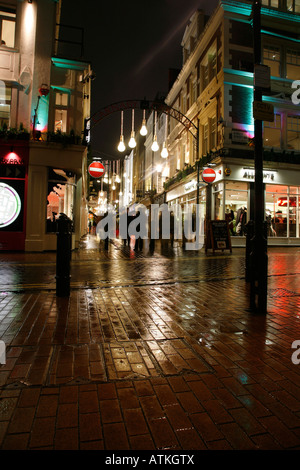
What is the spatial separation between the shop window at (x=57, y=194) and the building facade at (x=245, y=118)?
728 cm

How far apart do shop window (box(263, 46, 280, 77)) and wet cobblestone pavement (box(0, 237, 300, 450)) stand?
63.8 feet

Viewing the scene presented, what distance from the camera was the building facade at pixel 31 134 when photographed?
1293 centimetres

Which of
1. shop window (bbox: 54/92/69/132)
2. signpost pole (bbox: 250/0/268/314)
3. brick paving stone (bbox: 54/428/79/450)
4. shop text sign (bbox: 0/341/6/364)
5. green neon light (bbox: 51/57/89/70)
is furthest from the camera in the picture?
shop window (bbox: 54/92/69/132)

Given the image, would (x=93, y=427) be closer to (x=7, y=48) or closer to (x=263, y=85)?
(x=263, y=85)

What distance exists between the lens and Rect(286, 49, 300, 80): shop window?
19.9 metres

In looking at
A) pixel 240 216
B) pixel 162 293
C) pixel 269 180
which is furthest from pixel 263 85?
pixel 269 180

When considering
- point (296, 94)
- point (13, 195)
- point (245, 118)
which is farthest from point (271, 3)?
point (13, 195)

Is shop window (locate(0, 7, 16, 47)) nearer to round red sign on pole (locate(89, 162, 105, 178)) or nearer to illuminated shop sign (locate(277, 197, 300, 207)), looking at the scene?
round red sign on pole (locate(89, 162, 105, 178))

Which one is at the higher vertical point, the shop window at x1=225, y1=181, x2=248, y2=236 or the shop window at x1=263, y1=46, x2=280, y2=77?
the shop window at x1=263, y1=46, x2=280, y2=77

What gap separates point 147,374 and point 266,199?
19061mm

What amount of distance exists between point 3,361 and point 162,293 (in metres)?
3.26

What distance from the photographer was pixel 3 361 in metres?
2.68

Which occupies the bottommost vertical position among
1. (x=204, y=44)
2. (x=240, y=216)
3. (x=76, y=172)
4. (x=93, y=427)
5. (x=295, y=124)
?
(x=93, y=427)

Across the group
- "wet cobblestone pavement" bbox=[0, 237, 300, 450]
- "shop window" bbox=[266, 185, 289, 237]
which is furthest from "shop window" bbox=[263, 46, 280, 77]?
"wet cobblestone pavement" bbox=[0, 237, 300, 450]
